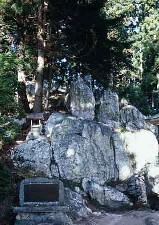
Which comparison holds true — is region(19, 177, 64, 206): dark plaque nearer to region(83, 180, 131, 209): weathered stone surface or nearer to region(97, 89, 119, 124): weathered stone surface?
region(83, 180, 131, 209): weathered stone surface

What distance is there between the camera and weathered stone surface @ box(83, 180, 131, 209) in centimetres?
1894

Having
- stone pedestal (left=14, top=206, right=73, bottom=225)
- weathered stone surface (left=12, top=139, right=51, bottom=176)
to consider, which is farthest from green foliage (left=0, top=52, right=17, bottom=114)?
weathered stone surface (left=12, top=139, right=51, bottom=176)

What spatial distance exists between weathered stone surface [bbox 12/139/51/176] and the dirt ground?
10.3 feet

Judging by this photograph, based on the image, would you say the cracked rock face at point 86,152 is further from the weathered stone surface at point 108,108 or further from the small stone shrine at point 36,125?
the weathered stone surface at point 108,108

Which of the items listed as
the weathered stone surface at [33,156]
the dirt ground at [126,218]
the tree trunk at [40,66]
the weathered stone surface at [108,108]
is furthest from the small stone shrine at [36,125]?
the dirt ground at [126,218]

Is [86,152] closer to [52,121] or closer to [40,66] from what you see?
[52,121]

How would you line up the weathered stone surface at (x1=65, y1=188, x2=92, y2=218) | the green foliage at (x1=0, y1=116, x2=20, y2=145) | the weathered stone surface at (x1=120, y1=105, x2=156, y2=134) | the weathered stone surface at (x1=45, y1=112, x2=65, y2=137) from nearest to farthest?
1. the green foliage at (x1=0, y1=116, x2=20, y2=145)
2. the weathered stone surface at (x1=65, y1=188, x2=92, y2=218)
3. the weathered stone surface at (x1=45, y1=112, x2=65, y2=137)
4. the weathered stone surface at (x1=120, y1=105, x2=156, y2=134)

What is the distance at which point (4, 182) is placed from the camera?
16406mm

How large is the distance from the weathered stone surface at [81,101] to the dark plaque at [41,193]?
24.5 feet

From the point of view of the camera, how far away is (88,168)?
66.4 feet

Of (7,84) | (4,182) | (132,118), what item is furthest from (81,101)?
(7,84)

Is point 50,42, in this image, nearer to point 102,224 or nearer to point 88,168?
point 88,168

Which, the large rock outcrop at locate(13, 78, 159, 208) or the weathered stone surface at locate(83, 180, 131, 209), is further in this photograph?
the large rock outcrop at locate(13, 78, 159, 208)

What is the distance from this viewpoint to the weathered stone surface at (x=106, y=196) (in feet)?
62.1
